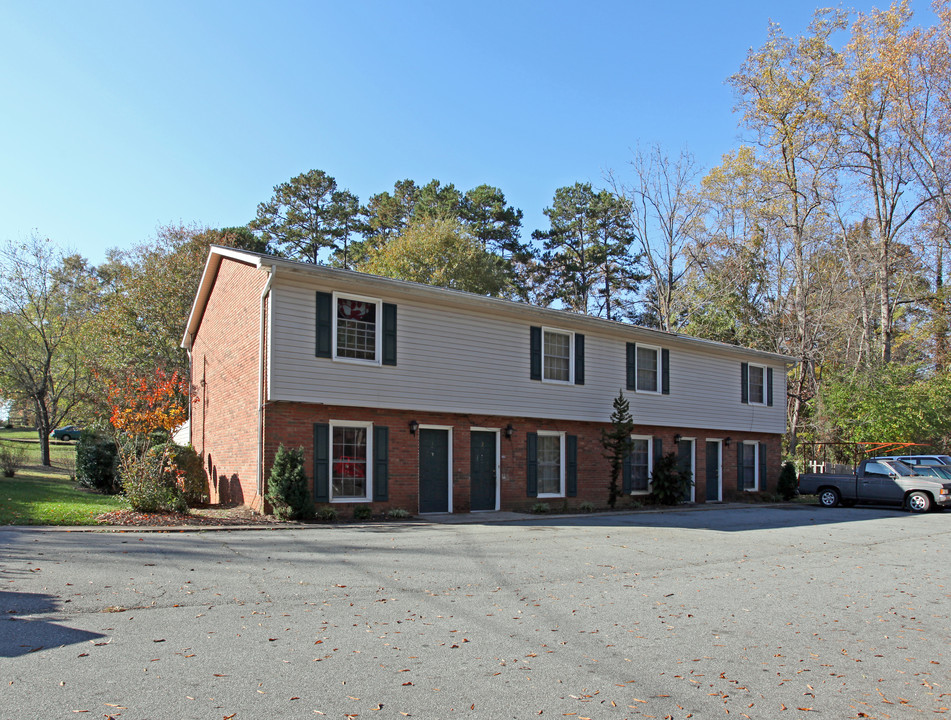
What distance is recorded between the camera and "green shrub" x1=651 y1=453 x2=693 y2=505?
20250mm

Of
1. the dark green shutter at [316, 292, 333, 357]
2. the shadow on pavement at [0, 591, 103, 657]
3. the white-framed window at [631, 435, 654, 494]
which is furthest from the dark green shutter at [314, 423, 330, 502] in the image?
the white-framed window at [631, 435, 654, 494]

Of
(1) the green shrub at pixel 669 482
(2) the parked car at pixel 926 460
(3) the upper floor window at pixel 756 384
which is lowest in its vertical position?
(1) the green shrub at pixel 669 482

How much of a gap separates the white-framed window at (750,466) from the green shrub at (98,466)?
2013 centimetres

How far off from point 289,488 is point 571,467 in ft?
26.8

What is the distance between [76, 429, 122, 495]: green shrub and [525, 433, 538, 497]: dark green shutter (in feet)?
39.1

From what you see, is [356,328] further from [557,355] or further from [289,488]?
[557,355]

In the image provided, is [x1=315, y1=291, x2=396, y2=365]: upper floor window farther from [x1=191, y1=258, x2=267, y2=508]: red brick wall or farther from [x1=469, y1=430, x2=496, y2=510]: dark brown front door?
[x1=469, y1=430, x2=496, y2=510]: dark brown front door

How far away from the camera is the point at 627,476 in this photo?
793 inches

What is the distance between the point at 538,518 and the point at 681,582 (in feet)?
23.9

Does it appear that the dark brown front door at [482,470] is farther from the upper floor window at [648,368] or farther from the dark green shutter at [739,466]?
the dark green shutter at [739,466]

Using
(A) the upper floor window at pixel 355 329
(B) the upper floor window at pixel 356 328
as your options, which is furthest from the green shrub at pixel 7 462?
(B) the upper floor window at pixel 356 328

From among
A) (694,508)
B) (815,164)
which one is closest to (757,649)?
(694,508)

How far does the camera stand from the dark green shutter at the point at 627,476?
19.9m

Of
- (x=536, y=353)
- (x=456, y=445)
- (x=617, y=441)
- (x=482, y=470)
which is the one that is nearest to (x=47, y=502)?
(x=456, y=445)
